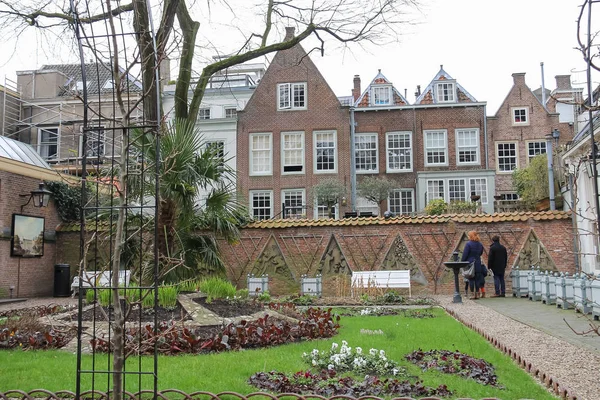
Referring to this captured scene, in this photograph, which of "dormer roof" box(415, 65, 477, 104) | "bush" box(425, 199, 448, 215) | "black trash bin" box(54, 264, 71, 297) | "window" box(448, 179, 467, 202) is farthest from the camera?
"dormer roof" box(415, 65, 477, 104)

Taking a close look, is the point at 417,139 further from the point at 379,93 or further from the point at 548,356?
the point at 548,356

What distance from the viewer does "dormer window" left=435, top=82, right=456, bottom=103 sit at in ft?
103

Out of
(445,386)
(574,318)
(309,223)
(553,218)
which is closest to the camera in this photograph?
(445,386)

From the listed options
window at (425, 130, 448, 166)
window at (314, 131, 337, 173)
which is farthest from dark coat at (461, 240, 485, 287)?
window at (425, 130, 448, 166)

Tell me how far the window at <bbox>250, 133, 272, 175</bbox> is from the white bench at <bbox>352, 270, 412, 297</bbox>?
587 inches

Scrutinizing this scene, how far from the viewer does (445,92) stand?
31531 millimetres

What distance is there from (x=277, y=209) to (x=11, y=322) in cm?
2190

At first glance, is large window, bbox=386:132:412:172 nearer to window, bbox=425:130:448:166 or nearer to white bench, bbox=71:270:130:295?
window, bbox=425:130:448:166

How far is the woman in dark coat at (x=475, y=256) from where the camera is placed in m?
14.9

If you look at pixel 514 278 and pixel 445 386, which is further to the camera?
pixel 514 278

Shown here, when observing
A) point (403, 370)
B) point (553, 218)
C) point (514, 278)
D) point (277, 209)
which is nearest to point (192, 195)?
point (403, 370)

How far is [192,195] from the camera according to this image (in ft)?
39.4

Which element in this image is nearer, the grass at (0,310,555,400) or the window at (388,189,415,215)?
the grass at (0,310,555,400)

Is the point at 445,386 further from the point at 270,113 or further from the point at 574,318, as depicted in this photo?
the point at 270,113
